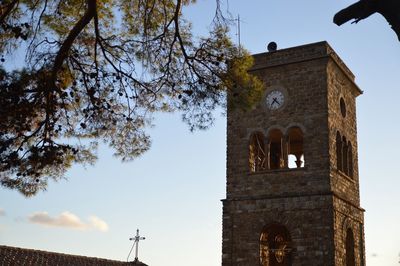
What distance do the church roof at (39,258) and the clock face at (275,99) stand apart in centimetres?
1088

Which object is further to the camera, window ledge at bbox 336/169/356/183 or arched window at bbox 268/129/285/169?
arched window at bbox 268/129/285/169

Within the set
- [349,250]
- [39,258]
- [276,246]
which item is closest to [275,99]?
[276,246]

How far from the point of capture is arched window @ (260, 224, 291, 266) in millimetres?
19516

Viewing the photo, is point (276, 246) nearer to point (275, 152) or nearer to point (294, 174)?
point (294, 174)

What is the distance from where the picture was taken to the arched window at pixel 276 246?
19516 mm

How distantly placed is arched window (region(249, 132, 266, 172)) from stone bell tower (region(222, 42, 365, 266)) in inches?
1.3

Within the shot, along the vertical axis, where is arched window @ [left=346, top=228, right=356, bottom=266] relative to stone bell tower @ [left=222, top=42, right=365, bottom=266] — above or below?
below

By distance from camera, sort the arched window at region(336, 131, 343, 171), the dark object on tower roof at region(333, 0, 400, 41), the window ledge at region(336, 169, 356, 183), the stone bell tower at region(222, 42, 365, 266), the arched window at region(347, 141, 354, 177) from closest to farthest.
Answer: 1. the dark object on tower roof at region(333, 0, 400, 41)
2. the stone bell tower at region(222, 42, 365, 266)
3. the window ledge at region(336, 169, 356, 183)
4. the arched window at region(336, 131, 343, 171)
5. the arched window at region(347, 141, 354, 177)

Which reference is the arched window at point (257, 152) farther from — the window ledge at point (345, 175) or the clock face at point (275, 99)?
the window ledge at point (345, 175)

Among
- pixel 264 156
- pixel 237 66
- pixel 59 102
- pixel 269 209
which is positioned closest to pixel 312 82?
pixel 264 156

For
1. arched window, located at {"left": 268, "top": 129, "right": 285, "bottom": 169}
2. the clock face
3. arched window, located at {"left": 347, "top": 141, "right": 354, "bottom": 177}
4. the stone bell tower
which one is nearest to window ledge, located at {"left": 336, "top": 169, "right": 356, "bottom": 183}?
the stone bell tower

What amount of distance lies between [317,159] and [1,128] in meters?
12.6

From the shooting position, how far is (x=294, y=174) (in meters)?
Result: 19.0

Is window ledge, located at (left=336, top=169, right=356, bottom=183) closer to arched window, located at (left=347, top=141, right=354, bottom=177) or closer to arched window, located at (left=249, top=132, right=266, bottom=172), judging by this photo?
arched window, located at (left=347, top=141, right=354, bottom=177)
